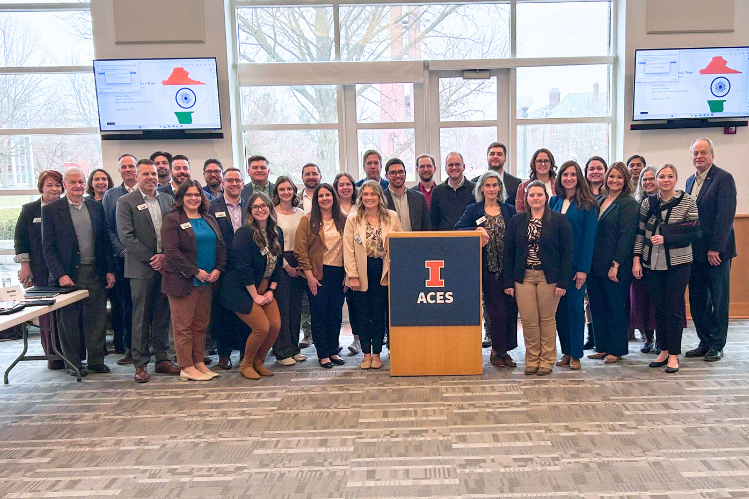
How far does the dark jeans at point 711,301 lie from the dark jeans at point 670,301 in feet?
1.52

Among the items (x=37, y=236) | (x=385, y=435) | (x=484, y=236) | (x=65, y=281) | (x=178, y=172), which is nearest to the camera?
(x=385, y=435)

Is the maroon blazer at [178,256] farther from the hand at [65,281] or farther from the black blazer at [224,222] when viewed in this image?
the hand at [65,281]

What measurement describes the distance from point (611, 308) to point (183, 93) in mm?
5452

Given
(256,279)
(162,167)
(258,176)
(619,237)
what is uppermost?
(162,167)

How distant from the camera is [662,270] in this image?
13.8 ft

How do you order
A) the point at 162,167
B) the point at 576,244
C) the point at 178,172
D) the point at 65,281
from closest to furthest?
the point at 576,244, the point at 65,281, the point at 178,172, the point at 162,167

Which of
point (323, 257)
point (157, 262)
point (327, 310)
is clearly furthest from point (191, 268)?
point (327, 310)

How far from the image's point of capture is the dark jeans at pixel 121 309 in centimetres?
478

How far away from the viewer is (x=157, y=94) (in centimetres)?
655

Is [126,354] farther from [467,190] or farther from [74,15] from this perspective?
[74,15]

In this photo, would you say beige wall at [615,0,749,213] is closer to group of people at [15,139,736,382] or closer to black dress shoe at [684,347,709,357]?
group of people at [15,139,736,382]

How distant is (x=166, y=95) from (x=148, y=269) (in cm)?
314

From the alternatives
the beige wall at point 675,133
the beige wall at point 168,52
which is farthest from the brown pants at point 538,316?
the beige wall at point 168,52

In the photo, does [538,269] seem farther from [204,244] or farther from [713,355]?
[204,244]
